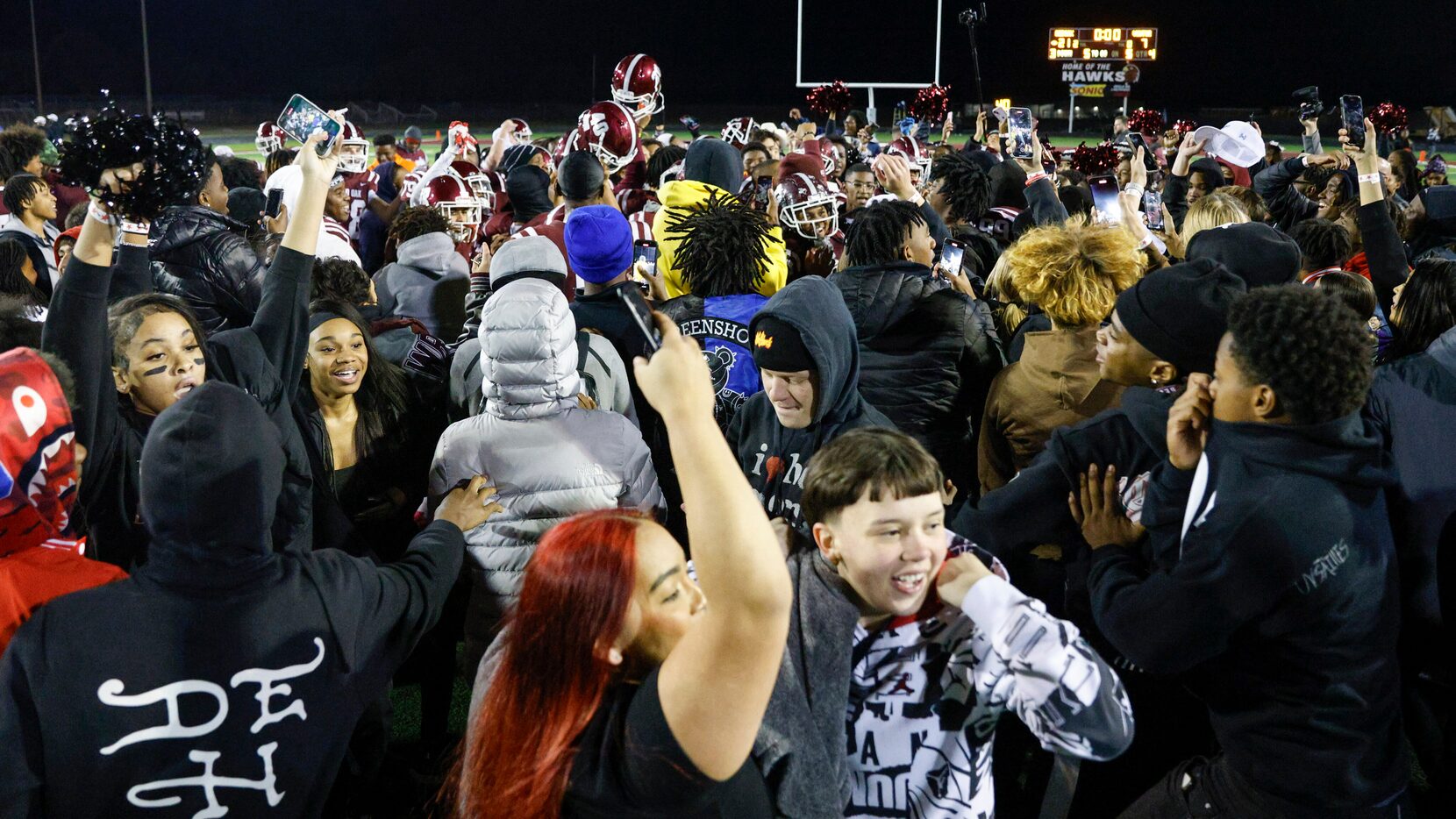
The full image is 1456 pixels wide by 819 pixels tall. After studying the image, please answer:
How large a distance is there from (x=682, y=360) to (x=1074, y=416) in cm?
216

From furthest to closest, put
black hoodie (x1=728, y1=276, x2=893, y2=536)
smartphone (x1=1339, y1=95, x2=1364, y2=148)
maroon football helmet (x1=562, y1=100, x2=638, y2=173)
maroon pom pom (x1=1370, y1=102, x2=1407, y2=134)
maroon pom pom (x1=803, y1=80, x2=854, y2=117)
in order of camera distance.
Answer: maroon pom pom (x1=803, y1=80, x2=854, y2=117), maroon pom pom (x1=1370, y1=102, x2=1407, y2=134), maroon football helmet (x1=562, y1=100, x2=638, y2=173), smartphone (x1=1339, y1=95, x2=1364, y2=148), black hoodie (x1=728, y1=276, x2=893, y2=536)

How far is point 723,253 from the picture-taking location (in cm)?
438

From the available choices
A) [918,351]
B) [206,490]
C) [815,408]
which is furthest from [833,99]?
[206,490]

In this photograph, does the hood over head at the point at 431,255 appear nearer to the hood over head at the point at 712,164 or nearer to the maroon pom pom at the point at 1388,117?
the hood over head at the point at 712,164

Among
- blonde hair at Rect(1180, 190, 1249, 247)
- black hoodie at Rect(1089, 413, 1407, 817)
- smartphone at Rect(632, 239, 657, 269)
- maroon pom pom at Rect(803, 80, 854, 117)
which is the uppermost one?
maroon pom pom at Rect(803, 80, 854, 117)

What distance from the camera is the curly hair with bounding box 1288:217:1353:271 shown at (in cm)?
511

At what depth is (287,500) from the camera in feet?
9.49

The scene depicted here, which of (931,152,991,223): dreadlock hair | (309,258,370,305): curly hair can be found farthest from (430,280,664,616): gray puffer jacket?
(931,152,991,223): dreadlock hair

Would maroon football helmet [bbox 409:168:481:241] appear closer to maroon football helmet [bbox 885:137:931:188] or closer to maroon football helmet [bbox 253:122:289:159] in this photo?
maroon football helmet [bbox 253:122:289:159]

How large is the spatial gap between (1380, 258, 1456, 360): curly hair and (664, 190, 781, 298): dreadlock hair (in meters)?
2.30

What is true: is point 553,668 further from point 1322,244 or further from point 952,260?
point 1322,244

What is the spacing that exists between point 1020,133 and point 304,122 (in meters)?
7.55

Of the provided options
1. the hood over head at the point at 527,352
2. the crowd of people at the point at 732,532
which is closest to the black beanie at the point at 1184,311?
the crowd of people at the point at 732,532

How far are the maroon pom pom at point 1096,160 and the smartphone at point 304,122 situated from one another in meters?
6.13
